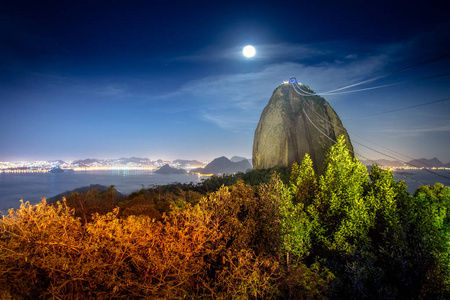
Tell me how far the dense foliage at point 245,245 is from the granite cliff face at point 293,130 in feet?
31.2

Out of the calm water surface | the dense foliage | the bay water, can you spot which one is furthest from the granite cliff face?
the calm water surface

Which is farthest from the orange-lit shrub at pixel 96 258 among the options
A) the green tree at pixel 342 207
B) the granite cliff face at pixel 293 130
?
the granite cliff face at pixel 293 130

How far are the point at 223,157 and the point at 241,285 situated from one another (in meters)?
64.1

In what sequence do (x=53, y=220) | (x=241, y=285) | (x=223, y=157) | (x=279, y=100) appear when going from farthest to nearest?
(x=223, y=157) → (x=279, y=100) → (x=53, y=220) → (x=241, y=285)

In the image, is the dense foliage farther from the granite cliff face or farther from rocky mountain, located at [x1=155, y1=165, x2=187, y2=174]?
rocky mountain, located at [x1=155, y1=165, x2=187, y2=174]

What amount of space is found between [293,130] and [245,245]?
66.1 ft

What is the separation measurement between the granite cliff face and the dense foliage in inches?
375

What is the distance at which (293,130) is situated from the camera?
27.5m

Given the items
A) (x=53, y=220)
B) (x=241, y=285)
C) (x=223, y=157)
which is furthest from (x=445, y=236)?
(x=223, y=157)

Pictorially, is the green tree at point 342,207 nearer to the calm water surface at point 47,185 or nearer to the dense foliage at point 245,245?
the dense foliage at point 245,245

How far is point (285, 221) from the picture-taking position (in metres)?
12.3

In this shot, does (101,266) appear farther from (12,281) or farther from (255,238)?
(255,238)

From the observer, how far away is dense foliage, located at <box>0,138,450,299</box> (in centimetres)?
759

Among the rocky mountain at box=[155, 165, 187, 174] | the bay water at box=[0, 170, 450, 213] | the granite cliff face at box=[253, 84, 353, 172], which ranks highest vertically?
the granite cliff face at box=[253, 84, 353, 172]
